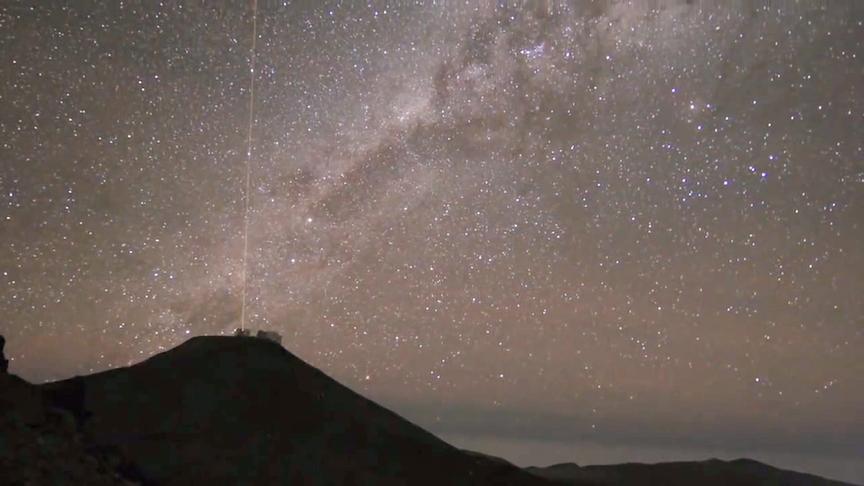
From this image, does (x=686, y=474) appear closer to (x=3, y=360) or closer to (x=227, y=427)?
(x=227, y=427)

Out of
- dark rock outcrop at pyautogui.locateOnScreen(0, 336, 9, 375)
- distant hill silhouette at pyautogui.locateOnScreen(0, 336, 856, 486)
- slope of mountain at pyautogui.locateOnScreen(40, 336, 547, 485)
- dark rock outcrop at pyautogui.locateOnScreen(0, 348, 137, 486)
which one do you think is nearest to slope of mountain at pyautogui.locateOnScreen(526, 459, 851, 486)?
slope of mountain at pyautogui.locateOnScreen(40, 336, 547, 485)

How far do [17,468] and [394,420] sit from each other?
19.3 metres

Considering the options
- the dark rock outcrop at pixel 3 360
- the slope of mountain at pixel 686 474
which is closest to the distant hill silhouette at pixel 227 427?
the dark rock outcrop at pixel 3 360

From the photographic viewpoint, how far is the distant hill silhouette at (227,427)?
20672 mm

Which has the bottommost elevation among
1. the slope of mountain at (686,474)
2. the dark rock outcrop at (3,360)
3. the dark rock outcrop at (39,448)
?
the slope of mountain at (686,474)

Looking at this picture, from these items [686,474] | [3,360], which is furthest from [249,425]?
[686,474]

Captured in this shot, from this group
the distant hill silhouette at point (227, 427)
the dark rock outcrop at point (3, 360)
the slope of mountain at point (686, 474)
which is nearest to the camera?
the distant hill silhouette at point (227, 427)

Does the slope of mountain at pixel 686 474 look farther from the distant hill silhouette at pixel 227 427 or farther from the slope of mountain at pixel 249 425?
the distant hill silhouette at pixel 227 427

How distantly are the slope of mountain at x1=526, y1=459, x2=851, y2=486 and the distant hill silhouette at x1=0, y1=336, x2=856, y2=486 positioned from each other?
55.8ft

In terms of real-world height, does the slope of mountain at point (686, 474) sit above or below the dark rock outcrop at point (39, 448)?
below

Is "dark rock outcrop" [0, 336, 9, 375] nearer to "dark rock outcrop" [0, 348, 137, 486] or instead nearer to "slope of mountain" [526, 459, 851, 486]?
"dark rock outcrop" [0, 348, 137, 486]

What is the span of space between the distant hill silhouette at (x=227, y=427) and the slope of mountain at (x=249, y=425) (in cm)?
5

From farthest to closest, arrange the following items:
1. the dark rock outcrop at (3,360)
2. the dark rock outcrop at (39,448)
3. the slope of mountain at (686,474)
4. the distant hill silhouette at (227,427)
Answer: the slope of mountain at (686,474) → the dark rock outcrop at (3,360) → the distant hill silhouette at (227,427) → the dark rock outcrop at (39,448)

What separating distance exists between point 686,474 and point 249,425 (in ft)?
103
